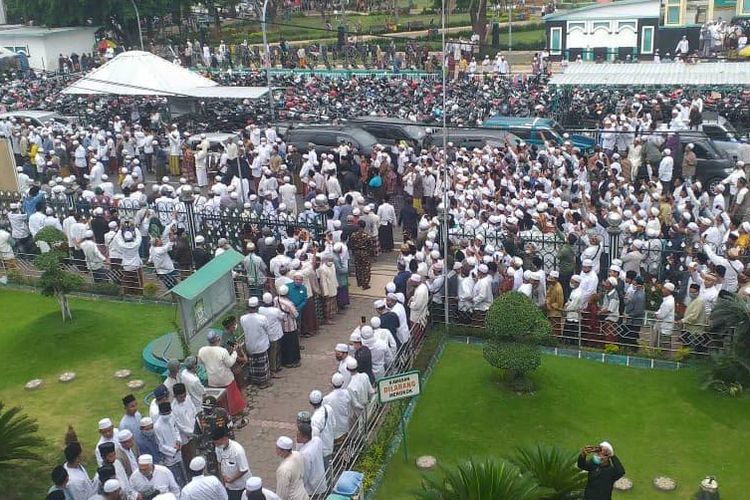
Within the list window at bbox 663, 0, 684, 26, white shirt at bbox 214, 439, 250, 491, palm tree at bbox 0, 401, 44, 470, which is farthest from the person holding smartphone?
window at bbox 663, 0, 684, 26

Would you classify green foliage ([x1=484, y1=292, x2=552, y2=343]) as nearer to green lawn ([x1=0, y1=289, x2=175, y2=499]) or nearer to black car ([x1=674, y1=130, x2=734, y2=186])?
green lawn ([x1=0, y1=289, x2=175, y2=499])

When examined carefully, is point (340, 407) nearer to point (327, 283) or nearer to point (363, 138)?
point (327, 283)

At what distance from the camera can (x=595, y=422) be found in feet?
36.2

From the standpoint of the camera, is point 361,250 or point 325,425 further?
point 361,250

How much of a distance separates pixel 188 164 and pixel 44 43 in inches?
923

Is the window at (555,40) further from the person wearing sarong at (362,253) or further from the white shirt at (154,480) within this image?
the white shirt at (154,480)

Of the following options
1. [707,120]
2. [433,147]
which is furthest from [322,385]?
[707,120]

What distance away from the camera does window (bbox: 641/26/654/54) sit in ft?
110

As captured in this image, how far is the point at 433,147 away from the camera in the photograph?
853 inches

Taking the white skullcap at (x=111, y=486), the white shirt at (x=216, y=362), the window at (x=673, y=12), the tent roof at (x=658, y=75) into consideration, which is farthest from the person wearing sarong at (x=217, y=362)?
the window at (x=673, y=12)

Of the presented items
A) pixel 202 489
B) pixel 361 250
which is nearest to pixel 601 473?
pixel 202 489

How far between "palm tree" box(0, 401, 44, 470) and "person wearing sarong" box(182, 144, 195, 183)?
14.1 m

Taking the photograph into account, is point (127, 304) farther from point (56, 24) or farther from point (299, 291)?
point (56, 24)

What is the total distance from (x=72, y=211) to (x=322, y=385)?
8249mm
